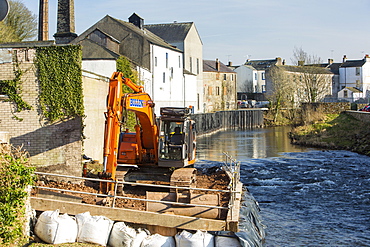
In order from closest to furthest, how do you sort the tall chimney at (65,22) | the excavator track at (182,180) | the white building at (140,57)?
the excavator track at (182,180) < the tall chimney at (65,22) < the white building at (140,57)

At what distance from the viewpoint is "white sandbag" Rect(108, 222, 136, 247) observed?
1202cm

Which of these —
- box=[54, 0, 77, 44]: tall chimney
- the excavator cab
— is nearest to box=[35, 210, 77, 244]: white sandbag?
the excavator cab

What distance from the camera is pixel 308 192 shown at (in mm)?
22641

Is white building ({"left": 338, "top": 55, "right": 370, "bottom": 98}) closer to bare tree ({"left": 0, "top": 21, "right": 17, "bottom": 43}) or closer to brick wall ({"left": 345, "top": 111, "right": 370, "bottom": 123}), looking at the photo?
brick wall ({"left": 345, "top": 111, "right": 370, "bottom": 123})

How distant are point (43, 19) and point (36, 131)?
14718mm

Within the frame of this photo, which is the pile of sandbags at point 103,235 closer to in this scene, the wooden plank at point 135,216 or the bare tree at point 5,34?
the wooden plank at point 135,216

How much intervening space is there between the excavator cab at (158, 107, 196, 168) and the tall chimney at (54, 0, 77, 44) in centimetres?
1569

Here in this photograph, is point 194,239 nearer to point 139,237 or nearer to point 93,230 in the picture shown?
point 139,237

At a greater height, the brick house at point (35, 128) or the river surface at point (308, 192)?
the brick house at point (35, 128)

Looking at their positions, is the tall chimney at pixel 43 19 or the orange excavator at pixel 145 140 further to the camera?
the tall chimney at pixel 43 19

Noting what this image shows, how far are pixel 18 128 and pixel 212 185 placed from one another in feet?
26.0

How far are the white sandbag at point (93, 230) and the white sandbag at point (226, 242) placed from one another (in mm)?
2989

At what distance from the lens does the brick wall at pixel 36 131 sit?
1748 centimetres

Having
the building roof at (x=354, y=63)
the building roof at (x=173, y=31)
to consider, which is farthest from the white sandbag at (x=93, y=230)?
the building roof at (x=354, y=63)
